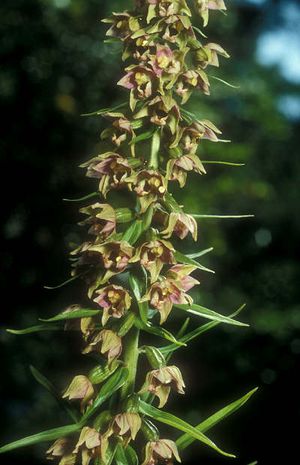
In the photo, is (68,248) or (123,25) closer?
(123,25)

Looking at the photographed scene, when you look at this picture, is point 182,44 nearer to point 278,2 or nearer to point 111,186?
point 111,186

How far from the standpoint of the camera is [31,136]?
7.65 meters

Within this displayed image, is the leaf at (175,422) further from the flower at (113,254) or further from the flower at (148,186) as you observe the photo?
the flower at (148,186)

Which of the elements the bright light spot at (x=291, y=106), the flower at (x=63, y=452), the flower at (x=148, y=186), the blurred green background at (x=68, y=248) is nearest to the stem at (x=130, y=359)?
the flower at (x=63, y=452)

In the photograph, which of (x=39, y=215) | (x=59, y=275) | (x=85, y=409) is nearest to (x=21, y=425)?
(x=59, y=275)

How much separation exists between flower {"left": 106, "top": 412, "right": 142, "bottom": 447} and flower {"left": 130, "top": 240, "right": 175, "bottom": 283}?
325 mm

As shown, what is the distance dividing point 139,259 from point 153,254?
4 centimetres

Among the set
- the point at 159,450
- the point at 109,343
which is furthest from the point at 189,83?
the point at 159,450

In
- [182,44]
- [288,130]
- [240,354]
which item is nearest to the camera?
[182,44]

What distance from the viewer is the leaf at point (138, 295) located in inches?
70.7

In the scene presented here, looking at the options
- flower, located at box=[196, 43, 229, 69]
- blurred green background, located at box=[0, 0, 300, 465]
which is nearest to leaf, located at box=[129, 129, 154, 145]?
flower, located at box=[196, 43, 229, 69]

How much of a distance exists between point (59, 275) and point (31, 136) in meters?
1.43

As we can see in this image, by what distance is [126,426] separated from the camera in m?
1.76

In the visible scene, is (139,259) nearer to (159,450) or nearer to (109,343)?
(109,343)
